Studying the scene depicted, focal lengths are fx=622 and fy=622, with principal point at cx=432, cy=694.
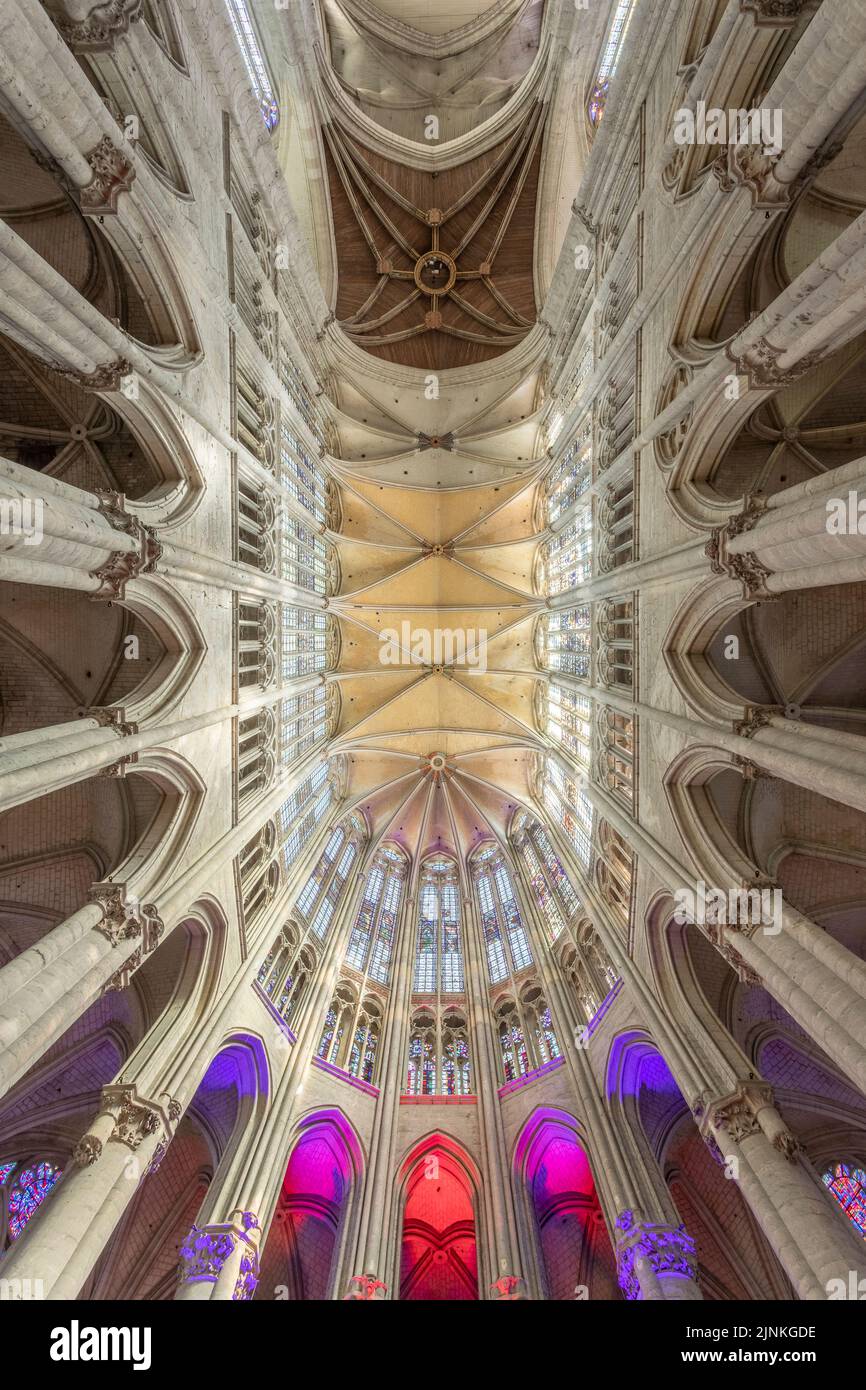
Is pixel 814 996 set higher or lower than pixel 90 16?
lower

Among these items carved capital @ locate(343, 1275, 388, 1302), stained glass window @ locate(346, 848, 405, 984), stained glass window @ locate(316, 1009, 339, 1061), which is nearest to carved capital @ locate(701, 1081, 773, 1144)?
carved capital @ locate(343, 1275, 388, 1302)

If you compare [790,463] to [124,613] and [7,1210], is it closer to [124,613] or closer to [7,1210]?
[124,613]

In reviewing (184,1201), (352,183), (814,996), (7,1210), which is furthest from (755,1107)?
(352,183)

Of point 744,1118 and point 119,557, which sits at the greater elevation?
point 119,557

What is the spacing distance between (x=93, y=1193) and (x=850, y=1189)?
50.2 feet

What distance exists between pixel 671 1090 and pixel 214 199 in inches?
947

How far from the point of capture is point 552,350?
22.7m

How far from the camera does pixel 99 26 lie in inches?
351

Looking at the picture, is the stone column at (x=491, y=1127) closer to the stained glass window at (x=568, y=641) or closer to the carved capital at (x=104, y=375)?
the stained glass window at (x=568, y=641)

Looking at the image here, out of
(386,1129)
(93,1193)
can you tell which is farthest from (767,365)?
(386,1129)

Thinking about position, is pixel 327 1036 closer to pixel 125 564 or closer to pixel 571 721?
pixel 571 721

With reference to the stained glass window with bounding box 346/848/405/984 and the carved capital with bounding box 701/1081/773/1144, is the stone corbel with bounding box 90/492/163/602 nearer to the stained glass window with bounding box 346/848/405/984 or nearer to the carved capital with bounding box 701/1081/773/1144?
the carved capital with bounding box 701/1081/773/1144
